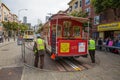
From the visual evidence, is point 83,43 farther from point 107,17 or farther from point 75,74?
point 107,17

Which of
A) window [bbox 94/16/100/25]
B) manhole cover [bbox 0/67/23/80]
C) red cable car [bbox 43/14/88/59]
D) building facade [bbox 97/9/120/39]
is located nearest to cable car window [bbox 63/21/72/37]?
red cable car [bbox 43/14/88/59]

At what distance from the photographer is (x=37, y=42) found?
8.80m

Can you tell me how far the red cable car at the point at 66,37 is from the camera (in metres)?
9.72

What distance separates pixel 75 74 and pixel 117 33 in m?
17.1

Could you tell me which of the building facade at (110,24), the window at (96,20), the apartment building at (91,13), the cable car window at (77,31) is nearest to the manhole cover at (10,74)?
the cable car window at (77,31)

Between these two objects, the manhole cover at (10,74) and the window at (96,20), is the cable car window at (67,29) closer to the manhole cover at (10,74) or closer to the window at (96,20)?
the manhole cover at (10,74)

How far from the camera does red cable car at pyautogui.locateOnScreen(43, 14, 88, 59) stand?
972 centimetres

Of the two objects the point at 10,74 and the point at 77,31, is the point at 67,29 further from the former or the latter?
the point at 10,74

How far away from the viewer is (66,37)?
1183cm

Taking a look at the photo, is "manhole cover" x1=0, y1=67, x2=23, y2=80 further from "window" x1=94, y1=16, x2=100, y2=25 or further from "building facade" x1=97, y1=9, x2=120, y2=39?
"window" x1=94, y1=16, x2=100, y2=25

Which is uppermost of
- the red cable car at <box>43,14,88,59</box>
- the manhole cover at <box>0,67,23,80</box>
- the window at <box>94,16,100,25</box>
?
the window at <box>94,16,100,25</box>

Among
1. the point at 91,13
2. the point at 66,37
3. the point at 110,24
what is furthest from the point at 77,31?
the point at 91,13

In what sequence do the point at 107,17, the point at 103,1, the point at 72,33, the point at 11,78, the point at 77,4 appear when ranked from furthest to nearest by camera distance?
1. the point at 77,4
2. the point at 107,17
3. the point at 103,1
4. the point at 72,33
5. the point at 11,78

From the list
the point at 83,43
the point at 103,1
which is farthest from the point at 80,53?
the point at 103,1
